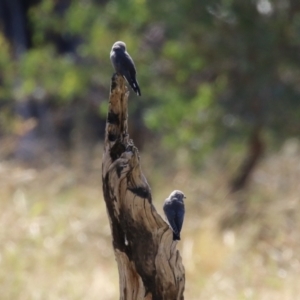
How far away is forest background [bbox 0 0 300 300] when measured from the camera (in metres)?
6.20

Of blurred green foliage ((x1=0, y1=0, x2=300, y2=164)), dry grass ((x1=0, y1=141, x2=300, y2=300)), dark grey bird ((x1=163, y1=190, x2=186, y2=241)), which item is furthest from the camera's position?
blurred green foliage ((x1=0, y1=0, x2=300, y2=164))

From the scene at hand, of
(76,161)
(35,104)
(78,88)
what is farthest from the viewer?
(35,104)

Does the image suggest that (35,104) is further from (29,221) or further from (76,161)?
(29,221)

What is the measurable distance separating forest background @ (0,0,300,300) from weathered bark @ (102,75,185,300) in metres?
2.36

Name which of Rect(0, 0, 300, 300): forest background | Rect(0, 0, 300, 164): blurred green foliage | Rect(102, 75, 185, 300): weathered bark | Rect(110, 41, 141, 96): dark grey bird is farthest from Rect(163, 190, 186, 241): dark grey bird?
Rect(0, 0, 300, 164): blurred green foliage

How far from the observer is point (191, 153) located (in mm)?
9133

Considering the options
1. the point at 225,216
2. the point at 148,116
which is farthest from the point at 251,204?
the point at 148,116

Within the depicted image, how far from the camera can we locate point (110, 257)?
23.4 ft

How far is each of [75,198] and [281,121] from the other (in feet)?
8.67

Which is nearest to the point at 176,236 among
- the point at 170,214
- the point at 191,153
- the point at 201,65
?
the point at 170,214

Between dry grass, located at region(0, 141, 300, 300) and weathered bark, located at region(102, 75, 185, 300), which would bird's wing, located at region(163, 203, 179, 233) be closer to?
weathered bark, located at region(102, 75, 185, 300)

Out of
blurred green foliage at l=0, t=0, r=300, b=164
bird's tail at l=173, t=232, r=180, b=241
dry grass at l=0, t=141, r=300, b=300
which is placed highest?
blurred green foliage at l=0, t=0, r=300, b=164

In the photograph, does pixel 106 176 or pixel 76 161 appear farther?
pixel 76 161

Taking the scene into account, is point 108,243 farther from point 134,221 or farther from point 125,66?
point 134,221
